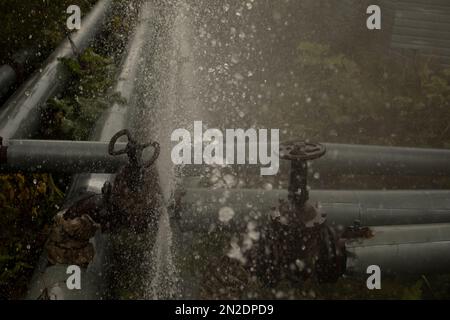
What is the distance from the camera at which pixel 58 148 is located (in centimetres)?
506

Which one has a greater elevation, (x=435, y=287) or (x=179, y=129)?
(x=179, y=129)

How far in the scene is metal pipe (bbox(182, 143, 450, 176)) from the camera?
215 inches

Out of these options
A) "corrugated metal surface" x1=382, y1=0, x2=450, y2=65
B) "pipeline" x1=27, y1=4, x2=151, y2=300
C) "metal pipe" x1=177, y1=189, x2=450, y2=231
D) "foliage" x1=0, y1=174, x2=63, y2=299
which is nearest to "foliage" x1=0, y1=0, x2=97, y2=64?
"pipeline" x1=27, y1=4, x2=151, y2=300

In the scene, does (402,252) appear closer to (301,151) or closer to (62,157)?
(301,151)

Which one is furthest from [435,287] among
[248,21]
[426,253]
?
[248,21]

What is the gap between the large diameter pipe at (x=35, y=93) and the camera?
20.8 feet

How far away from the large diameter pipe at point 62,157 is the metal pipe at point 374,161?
106cm

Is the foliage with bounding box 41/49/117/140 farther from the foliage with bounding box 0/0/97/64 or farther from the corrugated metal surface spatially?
the corrugated metal surface

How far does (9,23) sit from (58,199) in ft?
16.3

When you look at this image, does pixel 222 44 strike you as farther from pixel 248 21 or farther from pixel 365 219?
pixel 365 219

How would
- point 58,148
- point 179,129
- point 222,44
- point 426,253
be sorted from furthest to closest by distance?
point 222,44, point 179,129, point 58,148, point 426,253

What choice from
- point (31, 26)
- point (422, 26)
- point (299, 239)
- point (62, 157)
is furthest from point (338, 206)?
point (31, 26)

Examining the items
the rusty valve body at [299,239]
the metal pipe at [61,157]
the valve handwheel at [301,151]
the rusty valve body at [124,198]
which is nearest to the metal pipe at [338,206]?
the rusty valve body at [299,239]

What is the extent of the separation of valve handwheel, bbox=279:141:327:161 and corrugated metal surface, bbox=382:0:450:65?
6.81m
